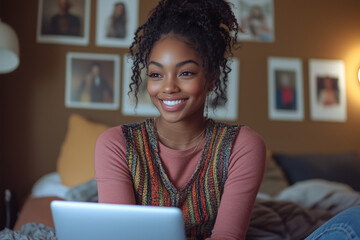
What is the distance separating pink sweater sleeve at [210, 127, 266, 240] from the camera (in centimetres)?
122

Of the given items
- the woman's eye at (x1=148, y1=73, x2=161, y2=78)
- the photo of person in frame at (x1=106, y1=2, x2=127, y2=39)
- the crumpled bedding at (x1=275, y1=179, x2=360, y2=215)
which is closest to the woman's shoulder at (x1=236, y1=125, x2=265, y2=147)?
the woman's eye at (x1=148, y1=73, x2=161, y2=78)

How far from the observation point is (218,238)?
1.18m

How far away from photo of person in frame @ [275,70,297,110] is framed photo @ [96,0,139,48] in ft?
4.05

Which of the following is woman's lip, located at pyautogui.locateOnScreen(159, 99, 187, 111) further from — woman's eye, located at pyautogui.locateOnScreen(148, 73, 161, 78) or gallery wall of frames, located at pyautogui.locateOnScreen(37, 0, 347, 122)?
gallery wall of frames, located at pyautogui.locateOnScreen(37, 0, 347, 122)

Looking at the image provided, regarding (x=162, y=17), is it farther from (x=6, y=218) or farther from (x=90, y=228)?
(x=6, y=218)

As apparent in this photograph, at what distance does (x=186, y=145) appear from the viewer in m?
1.41

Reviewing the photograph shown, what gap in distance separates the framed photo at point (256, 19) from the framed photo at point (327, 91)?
0.45m

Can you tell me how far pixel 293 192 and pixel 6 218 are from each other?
1905 mm

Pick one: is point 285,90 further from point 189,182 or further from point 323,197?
point 189,182

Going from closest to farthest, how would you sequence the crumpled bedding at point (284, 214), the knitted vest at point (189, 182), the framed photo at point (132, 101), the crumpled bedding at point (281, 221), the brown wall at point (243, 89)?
the knitted vest at point (189, 182)
the crumpled bedding at point (284, 214)
the crumpled bedding at point (281, 221)
the brown wall at point (243, 89)
the framed photo at point (132, 101)

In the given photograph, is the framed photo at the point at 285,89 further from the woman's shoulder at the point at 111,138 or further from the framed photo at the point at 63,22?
the woman's shoulder at the point at 111,138

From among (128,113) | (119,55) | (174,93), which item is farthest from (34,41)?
(174,93)

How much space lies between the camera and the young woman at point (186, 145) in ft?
4.18

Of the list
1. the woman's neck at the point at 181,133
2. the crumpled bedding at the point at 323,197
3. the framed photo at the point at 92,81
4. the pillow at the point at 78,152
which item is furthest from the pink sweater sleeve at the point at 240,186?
the framed photo at the point at 92,81
